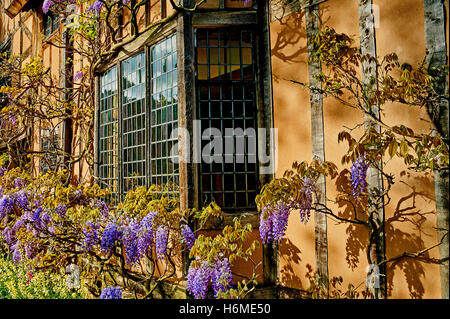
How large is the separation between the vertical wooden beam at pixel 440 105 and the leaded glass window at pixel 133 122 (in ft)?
11.5

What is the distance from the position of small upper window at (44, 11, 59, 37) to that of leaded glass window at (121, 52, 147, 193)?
3582 mm

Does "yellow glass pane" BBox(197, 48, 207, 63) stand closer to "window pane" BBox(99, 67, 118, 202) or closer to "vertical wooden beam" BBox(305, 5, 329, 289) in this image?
"vertical wooden beam" BBox(305, 5, 329, 289)

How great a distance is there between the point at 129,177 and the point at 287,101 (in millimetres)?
2601

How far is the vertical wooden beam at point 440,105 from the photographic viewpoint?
3041 millimetres

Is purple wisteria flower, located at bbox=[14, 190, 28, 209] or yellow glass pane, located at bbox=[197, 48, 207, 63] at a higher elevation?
yellow glass pane, located at bbox=[197, 48, 207, 63]

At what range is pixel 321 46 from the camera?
12.1 ft

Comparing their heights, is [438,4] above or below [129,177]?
above

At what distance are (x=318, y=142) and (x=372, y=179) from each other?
0.68 metres

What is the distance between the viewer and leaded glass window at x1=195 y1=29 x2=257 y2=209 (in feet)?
14.5

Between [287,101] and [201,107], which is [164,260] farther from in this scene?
[287,101]

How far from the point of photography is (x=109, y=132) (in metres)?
6.16

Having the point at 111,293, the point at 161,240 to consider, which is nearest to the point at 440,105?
the point at 161,240

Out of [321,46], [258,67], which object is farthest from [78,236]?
[321,46]

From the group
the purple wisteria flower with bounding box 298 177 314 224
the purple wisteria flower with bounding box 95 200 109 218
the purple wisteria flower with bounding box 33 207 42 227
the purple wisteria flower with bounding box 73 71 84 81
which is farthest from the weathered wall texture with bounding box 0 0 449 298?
the purple wisteria flower with bounding box 33 207 42 227
